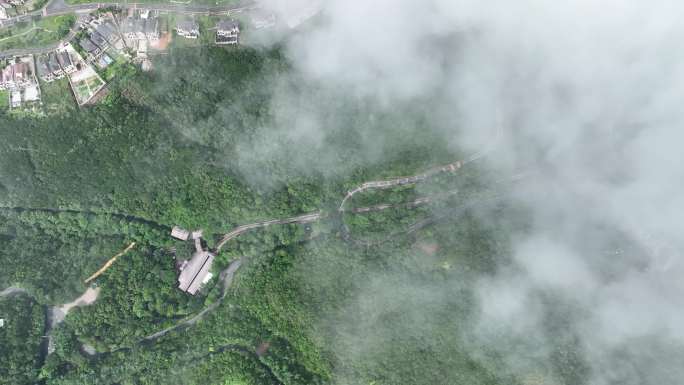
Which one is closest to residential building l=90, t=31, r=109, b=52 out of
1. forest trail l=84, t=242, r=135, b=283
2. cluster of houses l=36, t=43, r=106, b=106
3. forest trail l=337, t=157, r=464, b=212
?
cluster of houses l=36, t=43, r=106, b=106

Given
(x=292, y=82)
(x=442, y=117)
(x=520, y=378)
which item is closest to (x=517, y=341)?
(x=520, y=378)

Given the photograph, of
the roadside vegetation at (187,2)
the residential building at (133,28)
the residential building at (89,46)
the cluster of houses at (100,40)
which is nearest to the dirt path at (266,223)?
the cluster of houses at (100,40)

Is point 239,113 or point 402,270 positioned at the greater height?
point 239,113

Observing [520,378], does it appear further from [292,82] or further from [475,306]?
[292,82]

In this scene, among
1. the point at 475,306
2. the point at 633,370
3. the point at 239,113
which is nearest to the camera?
the point at 633,370

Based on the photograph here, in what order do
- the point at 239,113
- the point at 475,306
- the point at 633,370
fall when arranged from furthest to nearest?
the point at 239,113
the point at 475,306
the point at 633,370

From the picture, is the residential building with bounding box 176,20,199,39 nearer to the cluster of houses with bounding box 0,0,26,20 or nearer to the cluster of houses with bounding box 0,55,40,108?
the cluster of houses with bounding box 0,55,40,108
